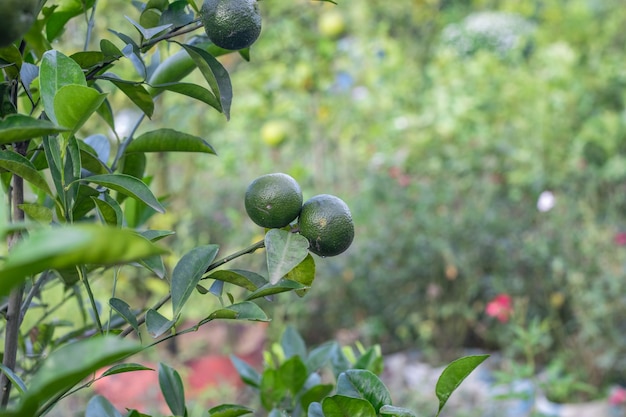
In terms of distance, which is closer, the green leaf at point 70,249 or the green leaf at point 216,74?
the green leaf at point 70,249

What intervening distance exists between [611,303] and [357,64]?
2.10m

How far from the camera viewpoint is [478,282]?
2785 mm

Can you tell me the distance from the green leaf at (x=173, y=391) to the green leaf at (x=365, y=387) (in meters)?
0.14

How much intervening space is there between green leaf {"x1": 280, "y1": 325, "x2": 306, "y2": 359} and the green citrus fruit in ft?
0.83

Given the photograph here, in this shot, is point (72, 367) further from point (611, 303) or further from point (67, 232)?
point (611, 303)

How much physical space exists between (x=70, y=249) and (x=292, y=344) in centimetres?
54

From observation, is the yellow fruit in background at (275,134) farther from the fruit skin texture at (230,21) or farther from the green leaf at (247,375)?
the fruit skin texture at (230,21)

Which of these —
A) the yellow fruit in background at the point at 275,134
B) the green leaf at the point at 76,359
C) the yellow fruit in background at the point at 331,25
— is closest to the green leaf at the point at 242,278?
the green leaf at the point at 76,359

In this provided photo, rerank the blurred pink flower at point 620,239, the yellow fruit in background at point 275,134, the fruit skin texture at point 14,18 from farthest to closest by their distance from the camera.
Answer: the yellow fruit in background at point 275,134
the blurred pink flower at point 620,239
the fruit skin texture at point 14,18

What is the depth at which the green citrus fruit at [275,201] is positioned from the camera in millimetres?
503

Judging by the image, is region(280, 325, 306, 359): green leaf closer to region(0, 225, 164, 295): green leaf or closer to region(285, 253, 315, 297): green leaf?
region(285, 253, 315, 297): green leaf

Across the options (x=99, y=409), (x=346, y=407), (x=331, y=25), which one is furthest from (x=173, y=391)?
(x=331, y=25)

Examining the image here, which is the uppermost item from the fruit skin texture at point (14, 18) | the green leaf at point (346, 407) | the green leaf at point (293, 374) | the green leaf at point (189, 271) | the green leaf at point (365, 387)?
the fruit skin texture at point (14, 18)

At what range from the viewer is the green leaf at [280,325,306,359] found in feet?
2.41
